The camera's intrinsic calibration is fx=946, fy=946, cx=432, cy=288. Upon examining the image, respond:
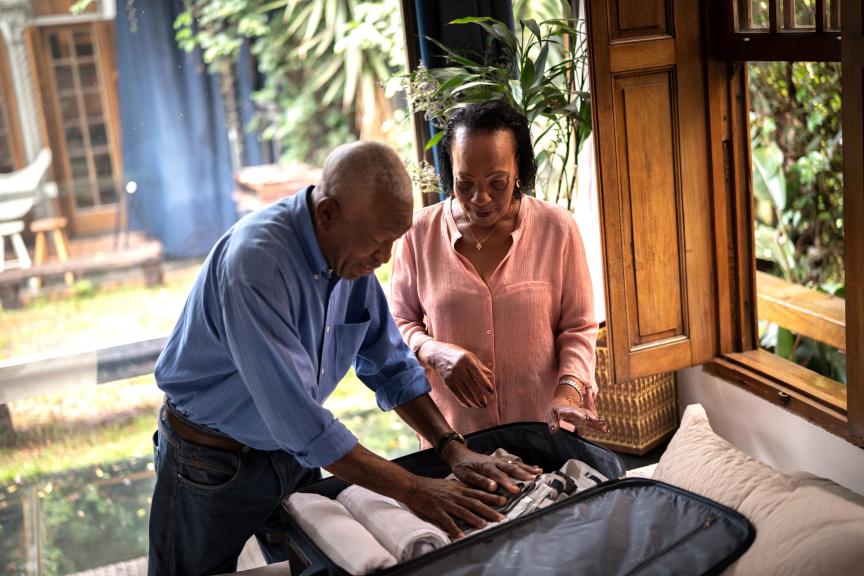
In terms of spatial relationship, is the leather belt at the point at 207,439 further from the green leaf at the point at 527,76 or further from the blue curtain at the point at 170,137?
the blue curtain at the point at 170,137

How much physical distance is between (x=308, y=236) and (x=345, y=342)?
291 mm

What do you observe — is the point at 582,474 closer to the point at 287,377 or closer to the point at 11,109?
the point at 287,377

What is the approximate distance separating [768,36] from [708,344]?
1.03 metres

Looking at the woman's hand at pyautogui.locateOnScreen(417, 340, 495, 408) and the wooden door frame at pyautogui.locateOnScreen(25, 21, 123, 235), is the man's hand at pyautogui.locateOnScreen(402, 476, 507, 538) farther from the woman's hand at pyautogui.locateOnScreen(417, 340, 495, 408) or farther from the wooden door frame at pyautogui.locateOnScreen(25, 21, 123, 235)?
the wooden door frame at pyautogui.locateOnScreen(25, 21, 123, 235)

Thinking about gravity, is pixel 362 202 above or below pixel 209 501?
above

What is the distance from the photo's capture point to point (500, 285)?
2.19 meters

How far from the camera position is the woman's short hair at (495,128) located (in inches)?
84.6

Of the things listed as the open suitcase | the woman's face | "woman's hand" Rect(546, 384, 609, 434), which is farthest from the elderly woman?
the open suitcase

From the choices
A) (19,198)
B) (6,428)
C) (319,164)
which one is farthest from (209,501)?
(319,164)

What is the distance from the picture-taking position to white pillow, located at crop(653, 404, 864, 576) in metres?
1.55

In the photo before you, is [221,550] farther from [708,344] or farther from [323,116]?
[323,116]

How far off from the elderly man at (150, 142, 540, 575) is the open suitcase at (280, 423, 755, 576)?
0.30ft

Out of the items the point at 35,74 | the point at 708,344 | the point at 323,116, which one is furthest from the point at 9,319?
the point at 708,344

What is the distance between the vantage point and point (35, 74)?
5.78 metres
